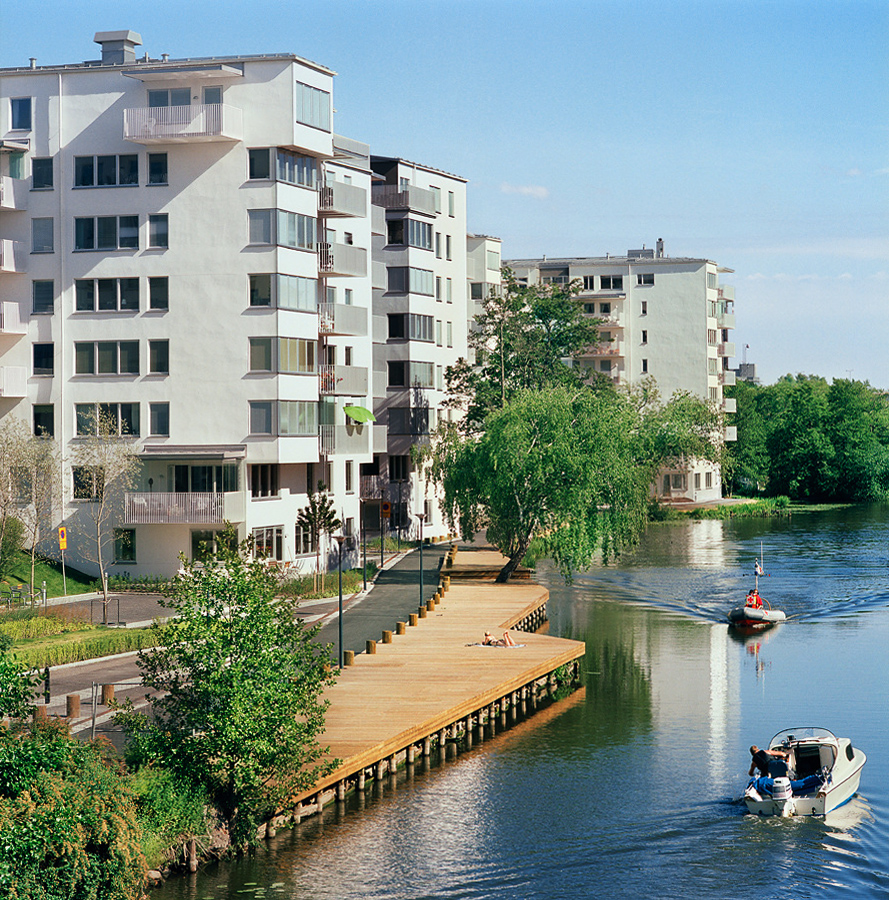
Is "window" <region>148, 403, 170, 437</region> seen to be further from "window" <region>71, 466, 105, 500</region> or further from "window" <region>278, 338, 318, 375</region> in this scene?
"window" <region>278, 338, 318, 375</region>

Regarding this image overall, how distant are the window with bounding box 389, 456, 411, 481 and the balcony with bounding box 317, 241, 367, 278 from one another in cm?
2060

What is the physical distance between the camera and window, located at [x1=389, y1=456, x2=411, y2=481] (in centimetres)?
9194

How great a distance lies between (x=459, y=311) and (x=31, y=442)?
42.3m

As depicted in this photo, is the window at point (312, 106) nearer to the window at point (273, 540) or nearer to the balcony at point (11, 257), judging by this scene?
the balcony at point (11, 257)

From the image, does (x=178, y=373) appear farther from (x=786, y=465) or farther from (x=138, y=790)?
(x=786, y=465)

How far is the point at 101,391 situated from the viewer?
67938 mm

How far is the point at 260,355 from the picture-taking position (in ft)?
219

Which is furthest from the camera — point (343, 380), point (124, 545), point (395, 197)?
point (395, 197)

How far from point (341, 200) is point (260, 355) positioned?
1127 centimetres

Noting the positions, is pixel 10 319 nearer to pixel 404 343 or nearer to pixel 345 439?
pixel 345 439

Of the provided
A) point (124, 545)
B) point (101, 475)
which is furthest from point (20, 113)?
point (124, 545)

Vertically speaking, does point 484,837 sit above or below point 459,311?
below

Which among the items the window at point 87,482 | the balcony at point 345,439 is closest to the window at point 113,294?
the window at point 87,482

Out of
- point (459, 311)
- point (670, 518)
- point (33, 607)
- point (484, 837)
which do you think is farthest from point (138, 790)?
point (670, 518)
